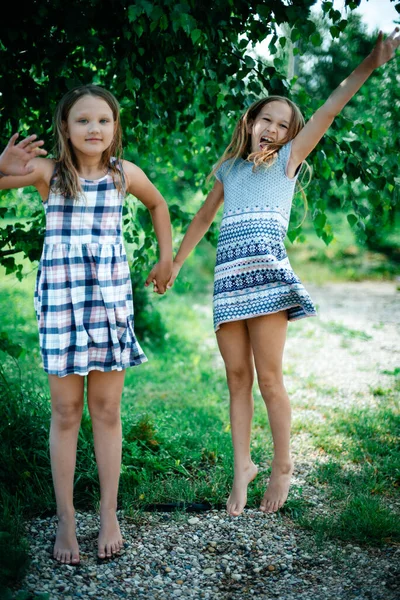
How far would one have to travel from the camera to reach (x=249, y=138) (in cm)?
264

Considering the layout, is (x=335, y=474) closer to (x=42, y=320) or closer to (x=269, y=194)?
(x=269, y=194)

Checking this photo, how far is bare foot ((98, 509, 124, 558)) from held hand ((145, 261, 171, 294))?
3.08 ft

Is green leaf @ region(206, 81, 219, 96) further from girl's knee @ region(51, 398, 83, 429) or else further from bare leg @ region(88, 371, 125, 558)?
girl's knee @ region(51, 398, 83, 429)

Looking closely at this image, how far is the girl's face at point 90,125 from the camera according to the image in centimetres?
222

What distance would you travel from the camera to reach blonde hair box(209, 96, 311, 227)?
2.50 metres

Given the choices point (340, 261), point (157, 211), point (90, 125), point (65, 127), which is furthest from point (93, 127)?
point (340, 261)

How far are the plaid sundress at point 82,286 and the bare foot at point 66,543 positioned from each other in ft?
1.96

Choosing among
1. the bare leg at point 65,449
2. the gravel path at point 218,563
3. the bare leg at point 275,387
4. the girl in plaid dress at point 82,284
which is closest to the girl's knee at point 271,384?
the bare leg at point 275,387

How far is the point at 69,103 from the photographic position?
228 cm

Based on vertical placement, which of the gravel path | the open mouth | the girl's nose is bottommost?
the gravel path

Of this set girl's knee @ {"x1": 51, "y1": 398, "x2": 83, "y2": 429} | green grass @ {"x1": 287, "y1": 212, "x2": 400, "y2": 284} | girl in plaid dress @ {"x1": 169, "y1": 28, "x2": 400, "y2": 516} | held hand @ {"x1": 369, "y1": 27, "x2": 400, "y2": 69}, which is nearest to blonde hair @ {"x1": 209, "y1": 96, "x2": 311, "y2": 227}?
girl in plaid dress @ {"x1": 169, "y1": 28, "x2": 400, "y2": 516}

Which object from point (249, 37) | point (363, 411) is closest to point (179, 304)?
point (363, 411)

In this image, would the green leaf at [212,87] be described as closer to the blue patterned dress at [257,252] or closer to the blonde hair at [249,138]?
the blonde hair at [249,138]

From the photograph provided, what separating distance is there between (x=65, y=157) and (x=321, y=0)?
1.29 metres
